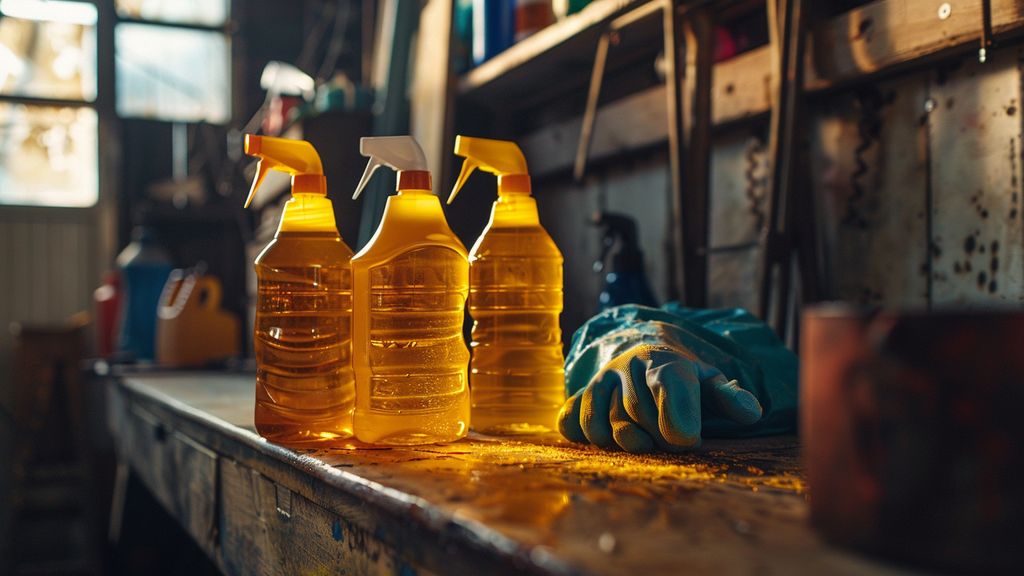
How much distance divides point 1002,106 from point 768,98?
17.2 inches

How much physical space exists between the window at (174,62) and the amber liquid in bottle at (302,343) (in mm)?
4310

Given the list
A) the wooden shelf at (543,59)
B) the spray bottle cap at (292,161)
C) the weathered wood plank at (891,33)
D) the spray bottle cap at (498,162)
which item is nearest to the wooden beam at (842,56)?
the weathered wood plank at (891,33)

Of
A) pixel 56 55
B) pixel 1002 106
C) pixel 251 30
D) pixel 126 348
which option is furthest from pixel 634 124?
pixel 56 55

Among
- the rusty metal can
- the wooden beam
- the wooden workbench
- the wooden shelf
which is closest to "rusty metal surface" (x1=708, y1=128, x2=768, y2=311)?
the wooden beam

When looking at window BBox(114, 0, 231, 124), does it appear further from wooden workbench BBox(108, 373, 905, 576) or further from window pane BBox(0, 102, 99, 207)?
wooden workbench BBox(108, 373, 905, 576)

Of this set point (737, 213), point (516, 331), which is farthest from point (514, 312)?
point (737, 213)

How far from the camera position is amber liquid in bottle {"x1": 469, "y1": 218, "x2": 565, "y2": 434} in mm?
1111

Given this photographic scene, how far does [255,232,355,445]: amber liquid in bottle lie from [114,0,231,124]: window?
14.1ft

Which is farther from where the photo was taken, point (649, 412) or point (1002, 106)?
point (1002, 106)

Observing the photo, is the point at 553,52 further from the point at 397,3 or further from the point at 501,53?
the point at 397,3

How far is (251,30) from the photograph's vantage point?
5027mm

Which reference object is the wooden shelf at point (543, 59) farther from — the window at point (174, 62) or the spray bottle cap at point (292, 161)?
the window at point (174, 62)

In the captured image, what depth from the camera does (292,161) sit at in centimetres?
106

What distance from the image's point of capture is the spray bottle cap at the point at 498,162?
1.08 meters
